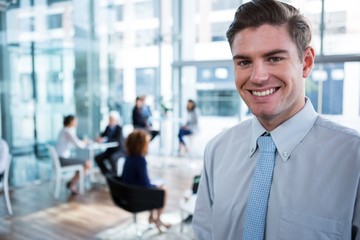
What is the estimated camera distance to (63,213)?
4.71m

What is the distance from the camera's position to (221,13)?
8.11 metres

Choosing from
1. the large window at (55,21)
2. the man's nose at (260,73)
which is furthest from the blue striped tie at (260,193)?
the large window at (55,21)

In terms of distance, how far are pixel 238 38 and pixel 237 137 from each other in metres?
0.39

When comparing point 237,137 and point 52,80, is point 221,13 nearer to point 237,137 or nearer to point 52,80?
point 52,80

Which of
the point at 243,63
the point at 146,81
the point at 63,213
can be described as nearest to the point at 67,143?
the point at 63,213

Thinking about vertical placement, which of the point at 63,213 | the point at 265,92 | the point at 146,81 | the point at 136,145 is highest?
the point at 146,81

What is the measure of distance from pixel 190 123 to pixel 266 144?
22.7 feet

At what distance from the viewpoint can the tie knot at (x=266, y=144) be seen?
1104 millimetres

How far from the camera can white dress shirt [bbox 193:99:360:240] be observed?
3.08 feet

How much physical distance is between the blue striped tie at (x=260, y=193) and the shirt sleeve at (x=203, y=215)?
0.19 m

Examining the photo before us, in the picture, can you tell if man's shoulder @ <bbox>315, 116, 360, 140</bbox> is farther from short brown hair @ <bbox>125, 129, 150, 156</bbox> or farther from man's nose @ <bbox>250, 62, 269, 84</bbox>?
short brown hair @ <bbox>125, 129, 150, 156</bbox>

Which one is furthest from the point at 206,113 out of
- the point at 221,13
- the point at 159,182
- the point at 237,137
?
the point at 237,137

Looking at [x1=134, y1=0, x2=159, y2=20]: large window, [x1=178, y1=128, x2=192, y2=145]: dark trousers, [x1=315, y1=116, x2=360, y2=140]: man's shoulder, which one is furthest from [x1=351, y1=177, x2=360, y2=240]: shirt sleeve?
[x1=134, y1=0, x2=159, y2=20]: large window

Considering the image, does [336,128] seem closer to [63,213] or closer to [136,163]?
[136,163]
